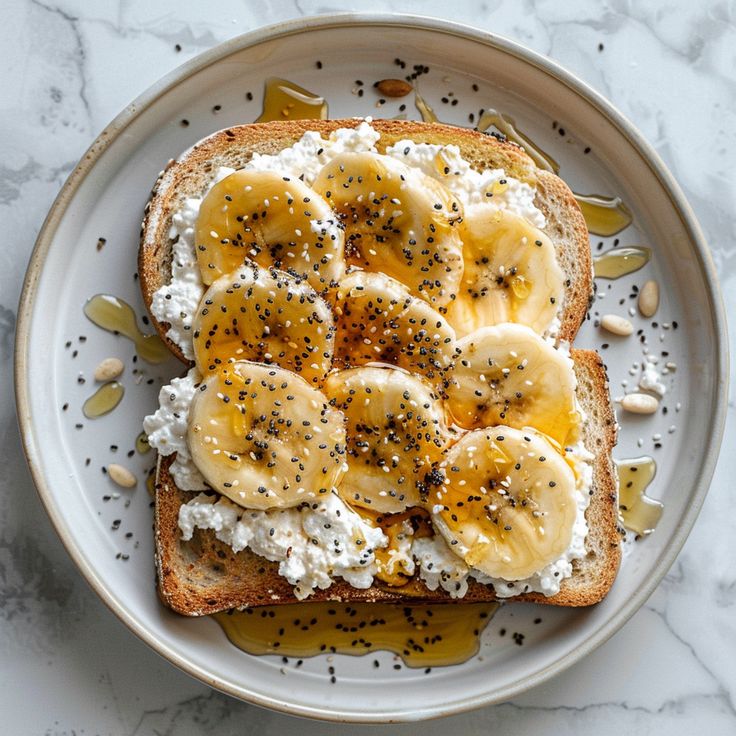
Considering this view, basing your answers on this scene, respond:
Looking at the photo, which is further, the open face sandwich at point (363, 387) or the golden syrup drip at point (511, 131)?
the golden syrup drip at point (511, 131)

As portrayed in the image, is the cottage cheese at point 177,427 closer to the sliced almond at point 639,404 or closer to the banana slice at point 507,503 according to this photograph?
the banana slice at point 507,503

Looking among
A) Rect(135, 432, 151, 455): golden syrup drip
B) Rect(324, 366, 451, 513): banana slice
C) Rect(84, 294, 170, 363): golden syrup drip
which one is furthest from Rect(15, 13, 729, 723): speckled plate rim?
Rect(324, 366, 451, 513): banana slice

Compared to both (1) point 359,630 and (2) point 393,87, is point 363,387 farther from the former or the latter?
(2) point 393,87

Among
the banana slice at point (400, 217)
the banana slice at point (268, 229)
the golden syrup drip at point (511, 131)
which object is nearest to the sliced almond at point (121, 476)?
the banana slice at point (268, 229)

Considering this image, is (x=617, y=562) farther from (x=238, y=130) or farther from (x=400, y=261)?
(x=238, y=130)

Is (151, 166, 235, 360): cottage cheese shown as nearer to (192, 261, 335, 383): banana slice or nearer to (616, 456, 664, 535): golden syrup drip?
(192, 261, 335, 383): banana slice

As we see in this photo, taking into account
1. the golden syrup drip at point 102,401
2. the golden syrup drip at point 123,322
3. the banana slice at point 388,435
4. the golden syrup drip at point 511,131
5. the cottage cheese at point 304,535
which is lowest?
the golden syrup drip at point 102,401

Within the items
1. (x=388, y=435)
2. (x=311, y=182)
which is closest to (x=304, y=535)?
(x=388, y=435)
